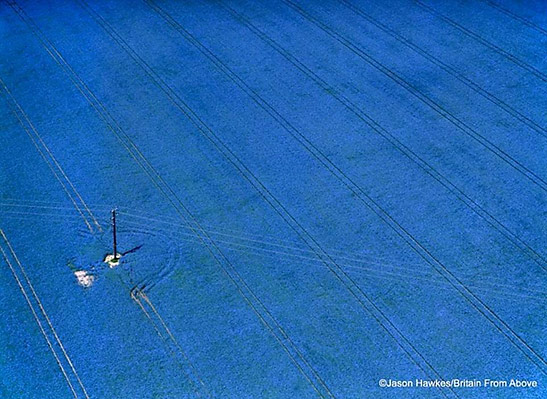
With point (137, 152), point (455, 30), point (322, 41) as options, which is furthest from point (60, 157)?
point (455, 30)

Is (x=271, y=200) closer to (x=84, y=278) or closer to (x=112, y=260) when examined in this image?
(x=112, y=260)

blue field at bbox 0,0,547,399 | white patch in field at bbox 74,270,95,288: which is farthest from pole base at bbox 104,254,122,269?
white patch in field at bbox 74,270,95,288

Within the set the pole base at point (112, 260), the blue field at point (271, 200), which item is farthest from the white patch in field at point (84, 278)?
the pole base at point (112, 260)

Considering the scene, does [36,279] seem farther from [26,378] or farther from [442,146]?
[442,146]

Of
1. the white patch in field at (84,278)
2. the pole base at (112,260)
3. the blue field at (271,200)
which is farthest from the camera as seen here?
the pole base at (112,260)

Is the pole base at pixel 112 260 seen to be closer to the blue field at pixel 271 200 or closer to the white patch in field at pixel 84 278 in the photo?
the blue field at pixel 271 200

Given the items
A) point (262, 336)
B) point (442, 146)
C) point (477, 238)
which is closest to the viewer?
point (262, 336)
